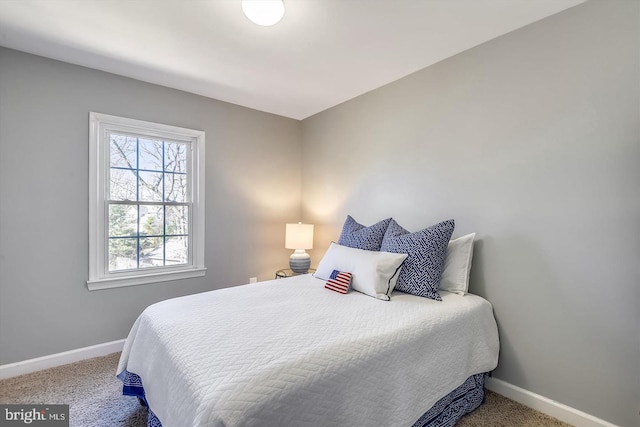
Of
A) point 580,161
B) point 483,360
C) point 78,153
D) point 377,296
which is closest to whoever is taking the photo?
point 580,161

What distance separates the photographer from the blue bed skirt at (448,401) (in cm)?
151

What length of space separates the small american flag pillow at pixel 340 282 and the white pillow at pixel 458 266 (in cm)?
69

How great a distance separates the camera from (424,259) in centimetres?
204

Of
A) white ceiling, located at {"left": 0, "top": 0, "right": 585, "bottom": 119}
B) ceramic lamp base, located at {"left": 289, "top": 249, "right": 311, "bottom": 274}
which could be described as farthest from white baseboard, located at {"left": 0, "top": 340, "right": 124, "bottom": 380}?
white ceiling, located at {"left": 0, "top": 0, "right": 585, "bottom": 119}

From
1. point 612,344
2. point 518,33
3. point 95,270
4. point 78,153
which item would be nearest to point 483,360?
point 612,344

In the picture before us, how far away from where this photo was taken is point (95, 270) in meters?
2.50

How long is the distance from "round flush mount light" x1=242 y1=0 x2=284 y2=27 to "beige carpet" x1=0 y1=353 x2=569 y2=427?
7.94ft

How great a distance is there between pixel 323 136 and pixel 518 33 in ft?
6.62

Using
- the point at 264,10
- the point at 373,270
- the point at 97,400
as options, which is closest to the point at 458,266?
the point at 373,270

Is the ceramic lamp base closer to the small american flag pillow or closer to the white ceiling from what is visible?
the small american flag pillow

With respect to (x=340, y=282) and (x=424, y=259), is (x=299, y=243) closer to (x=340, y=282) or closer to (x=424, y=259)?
(x=340, y=282)

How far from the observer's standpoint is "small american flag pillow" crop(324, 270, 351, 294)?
2.07 m

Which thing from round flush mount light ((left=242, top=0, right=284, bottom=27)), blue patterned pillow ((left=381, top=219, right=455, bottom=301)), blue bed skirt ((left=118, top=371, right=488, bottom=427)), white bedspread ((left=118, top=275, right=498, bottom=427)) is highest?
round flush mount light ((left=242, top=0, right=284, bottom=27))

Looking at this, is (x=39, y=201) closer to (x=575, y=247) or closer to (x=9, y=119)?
(x=9, y=119)
